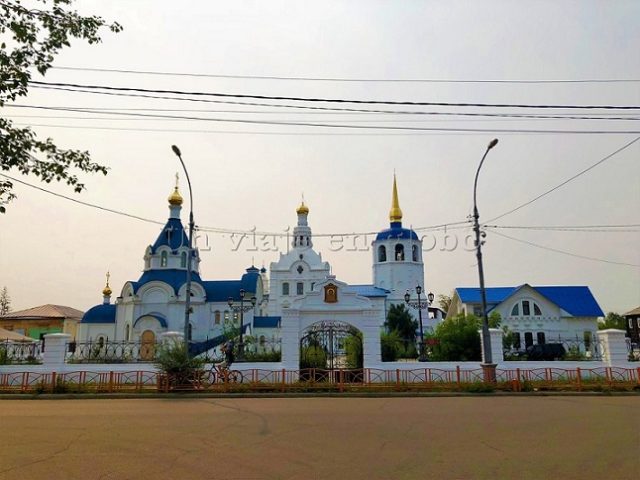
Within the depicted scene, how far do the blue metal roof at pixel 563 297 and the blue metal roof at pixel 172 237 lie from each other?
2438cm

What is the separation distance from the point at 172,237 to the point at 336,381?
28.6m

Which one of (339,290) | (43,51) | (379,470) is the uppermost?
(43,51)

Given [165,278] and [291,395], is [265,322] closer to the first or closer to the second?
[165,278]

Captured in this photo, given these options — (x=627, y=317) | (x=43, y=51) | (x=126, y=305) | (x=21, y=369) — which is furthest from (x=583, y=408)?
(x=627, y=317)

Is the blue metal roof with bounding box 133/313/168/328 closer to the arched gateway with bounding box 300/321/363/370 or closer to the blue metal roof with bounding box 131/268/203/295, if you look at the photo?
the blue metal roof with bounding box 131/268/203/295

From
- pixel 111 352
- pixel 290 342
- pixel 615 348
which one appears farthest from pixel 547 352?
pixel 111 352

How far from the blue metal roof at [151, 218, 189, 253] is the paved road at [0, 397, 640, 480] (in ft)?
98.8

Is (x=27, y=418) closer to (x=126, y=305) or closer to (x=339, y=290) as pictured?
(x=339, y=290)

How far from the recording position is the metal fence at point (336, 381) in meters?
16.6

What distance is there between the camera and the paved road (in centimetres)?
635

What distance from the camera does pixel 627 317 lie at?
64.8 metres

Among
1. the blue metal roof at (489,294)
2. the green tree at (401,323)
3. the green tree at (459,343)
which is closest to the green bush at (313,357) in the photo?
the green tree at (459,343)

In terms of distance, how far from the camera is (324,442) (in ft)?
26.5

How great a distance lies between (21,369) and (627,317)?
→ 6882 centimetres
